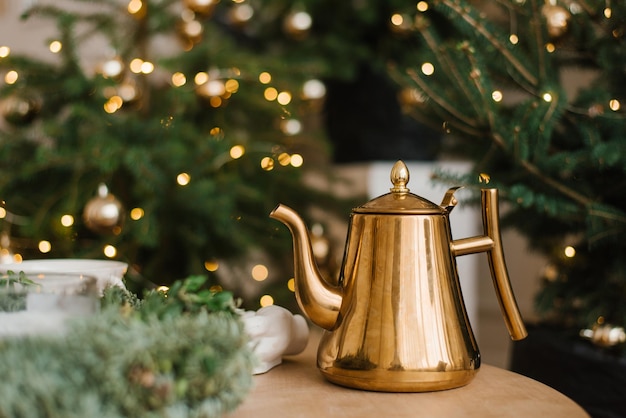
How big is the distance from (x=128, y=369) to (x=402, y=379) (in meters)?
0.25

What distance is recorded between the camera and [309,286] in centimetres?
67

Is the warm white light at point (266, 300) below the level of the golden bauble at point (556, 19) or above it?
below

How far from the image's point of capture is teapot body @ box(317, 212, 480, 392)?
0.60 m

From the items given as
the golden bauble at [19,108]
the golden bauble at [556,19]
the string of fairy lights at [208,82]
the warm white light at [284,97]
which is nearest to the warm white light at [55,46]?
the string of fairy lights at [208,82]

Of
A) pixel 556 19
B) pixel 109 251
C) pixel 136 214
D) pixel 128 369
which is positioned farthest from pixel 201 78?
pixel 128 369

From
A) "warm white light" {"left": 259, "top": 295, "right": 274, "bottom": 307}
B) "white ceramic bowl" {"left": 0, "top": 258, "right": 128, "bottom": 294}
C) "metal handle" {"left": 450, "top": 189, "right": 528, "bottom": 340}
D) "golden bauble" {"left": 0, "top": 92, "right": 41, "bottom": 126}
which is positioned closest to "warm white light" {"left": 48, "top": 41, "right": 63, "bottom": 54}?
"golden bauble" {"left": 0, "top": 92, "right": 41, "bottom": 126}

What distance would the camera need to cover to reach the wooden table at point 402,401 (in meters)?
0.56

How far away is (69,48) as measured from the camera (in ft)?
4.84

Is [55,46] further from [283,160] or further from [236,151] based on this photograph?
[283,160]

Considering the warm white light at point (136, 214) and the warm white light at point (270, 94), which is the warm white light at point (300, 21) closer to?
the warm white light at point (270, 94)

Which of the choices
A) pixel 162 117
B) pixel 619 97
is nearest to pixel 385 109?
pixel 162 117

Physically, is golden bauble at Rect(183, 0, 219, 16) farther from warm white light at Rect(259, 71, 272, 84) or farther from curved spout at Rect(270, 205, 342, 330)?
curved spout at Rect(270, 205, 342, 330)

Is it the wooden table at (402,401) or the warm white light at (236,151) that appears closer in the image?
the wooden table at (402,401)

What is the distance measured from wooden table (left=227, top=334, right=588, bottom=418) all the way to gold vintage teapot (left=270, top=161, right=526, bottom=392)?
0.04 ft
